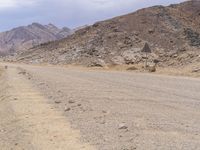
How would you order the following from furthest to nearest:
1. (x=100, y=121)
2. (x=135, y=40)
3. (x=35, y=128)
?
(x=135, y=40), (x=100, y=121), (x=35, y=128)

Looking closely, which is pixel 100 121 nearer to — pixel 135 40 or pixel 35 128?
pixel 35 128

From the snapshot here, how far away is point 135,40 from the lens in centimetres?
6712

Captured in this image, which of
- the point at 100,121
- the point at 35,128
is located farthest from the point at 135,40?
the point at 35,128

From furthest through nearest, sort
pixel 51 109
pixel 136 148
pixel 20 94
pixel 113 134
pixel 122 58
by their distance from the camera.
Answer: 1. pixel 122 58
2. pixel 20 94
3. pixel 51 109
4. pixel 113 134
5. pixel 136 148

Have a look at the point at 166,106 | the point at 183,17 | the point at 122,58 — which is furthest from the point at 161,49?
the point at 166,106

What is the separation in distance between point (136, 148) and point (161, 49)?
5393cm

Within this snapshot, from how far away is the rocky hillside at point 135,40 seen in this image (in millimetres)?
61922

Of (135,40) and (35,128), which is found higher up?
(135,40)

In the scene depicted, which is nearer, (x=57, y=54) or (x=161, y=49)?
(x=161, y=49)

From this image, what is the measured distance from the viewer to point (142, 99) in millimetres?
19422

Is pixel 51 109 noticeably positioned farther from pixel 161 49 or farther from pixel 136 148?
pixel 161 49

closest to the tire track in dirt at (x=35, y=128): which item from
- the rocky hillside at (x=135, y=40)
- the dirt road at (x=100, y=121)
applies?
the dirt road at (x=100, y=121)

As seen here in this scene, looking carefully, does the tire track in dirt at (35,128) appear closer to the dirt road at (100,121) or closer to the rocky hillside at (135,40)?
the dirt road at (100,121)

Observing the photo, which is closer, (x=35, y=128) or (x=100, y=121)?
(x=35, y=128)
